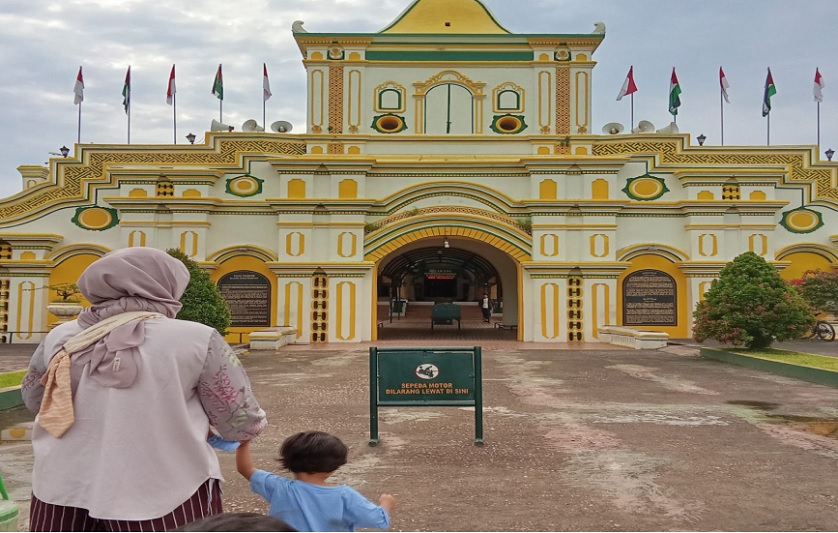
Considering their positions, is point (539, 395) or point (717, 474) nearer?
point (717, 474)

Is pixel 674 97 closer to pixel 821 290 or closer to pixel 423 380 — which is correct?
pixel 821 290

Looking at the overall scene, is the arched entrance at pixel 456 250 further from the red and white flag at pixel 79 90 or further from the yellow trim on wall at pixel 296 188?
the red and white flag at pixel 79 90

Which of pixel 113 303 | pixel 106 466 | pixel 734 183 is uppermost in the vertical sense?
pixel 734 183

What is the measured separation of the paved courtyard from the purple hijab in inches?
103

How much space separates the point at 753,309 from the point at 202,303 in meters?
11.6

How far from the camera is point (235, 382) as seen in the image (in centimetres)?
271

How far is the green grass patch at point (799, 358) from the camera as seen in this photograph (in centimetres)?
1213

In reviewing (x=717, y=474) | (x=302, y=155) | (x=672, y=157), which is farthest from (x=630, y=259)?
(x=717, y=474)

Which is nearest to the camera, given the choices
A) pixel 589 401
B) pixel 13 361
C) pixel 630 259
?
pixel 589 401

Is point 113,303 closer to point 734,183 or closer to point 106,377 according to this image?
point 106,377

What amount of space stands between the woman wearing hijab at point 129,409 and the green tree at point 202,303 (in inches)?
502

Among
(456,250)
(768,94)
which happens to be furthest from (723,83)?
(456,250)

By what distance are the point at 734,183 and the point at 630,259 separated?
12.8ft

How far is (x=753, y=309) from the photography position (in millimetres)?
14422
